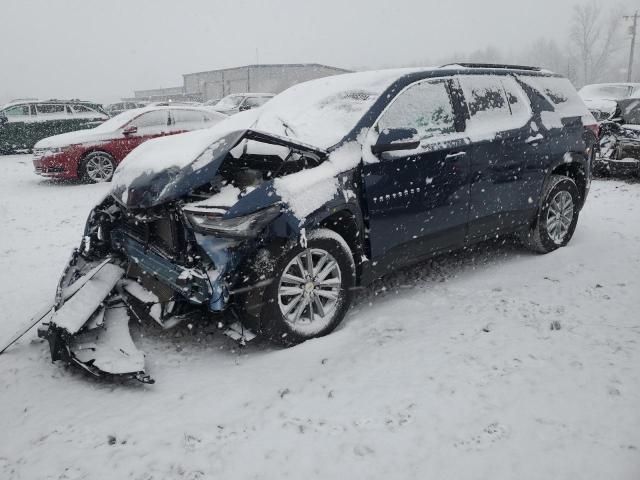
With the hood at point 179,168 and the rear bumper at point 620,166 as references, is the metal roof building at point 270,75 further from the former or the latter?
the hood at point 179,168

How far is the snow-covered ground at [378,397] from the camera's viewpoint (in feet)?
7.39

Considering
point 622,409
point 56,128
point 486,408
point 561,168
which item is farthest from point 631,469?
point 56,128

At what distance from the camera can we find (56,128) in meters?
13.9

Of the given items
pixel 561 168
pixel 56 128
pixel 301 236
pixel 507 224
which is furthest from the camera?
pixel 56 128

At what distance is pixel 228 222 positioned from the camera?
284cm

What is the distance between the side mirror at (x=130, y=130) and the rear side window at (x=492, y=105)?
7.21 meters

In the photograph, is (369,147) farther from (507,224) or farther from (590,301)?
(590,301)

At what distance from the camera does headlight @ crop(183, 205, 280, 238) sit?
282 centimetres

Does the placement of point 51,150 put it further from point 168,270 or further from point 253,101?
point 253,101

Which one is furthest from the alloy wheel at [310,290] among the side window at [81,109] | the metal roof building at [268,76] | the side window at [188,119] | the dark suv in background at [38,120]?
the metal roof building at [268,76]

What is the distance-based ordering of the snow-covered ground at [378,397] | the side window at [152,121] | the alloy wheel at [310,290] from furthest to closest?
the side window at [152,121], the alloy wheel at [310,290], the snow-covered ground at [378,397]

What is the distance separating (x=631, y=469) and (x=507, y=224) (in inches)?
103

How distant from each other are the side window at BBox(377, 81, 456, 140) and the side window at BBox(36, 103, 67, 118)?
13499 millimetres

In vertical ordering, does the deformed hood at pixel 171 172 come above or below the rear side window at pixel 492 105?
below
